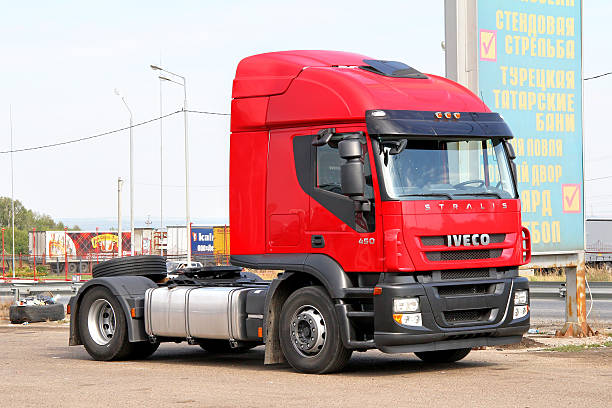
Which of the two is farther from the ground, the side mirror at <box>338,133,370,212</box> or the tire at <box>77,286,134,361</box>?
the side mirror at <box>338,133,370,212</box>

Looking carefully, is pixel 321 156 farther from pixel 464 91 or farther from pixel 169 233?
pixel 169 233

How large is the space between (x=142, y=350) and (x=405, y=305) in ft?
15.9

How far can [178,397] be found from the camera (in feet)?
30.8

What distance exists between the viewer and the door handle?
36.2 feet

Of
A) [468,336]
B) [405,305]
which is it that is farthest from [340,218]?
[468,336]

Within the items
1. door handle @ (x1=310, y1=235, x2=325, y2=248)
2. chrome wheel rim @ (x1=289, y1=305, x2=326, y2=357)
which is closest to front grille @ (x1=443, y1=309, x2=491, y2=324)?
chrome wheel rim @ (x1=289, y1=305, x2=326, y2=357)

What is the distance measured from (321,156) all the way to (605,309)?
1444cm

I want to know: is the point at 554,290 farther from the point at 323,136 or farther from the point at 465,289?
the point at 323,136

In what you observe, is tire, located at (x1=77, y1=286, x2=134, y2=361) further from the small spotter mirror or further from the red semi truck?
the small spotter mirror

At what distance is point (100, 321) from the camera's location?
545 inches

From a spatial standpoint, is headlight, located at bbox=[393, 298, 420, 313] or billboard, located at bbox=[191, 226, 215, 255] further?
billboard, located at bbox=[191, 226, 215, 255]

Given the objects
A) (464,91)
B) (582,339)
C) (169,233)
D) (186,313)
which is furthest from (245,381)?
(169,233)

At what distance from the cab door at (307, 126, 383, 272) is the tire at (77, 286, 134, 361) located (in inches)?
144

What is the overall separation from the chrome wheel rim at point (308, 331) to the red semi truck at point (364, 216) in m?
0.02
